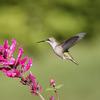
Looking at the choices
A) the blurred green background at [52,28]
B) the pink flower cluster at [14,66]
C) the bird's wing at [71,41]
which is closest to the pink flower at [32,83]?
the pink flower cluster at [14,66]

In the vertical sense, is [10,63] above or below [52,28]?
above

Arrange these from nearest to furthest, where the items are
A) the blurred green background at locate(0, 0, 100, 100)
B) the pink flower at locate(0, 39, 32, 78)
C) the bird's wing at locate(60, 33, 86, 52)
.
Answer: the pink flower at locate(0, 39, 32, 78)
the bird's wing at locate(60, 33, 86, 52)
the blurred green background at locate(0, 0, 100, 100)

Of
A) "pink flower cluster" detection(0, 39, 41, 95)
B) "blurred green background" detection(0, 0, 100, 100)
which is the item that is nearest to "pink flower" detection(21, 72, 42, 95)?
"pink flower cluster" detection(0, 39, 41, 95)

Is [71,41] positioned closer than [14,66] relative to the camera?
No

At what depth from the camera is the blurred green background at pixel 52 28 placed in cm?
1537

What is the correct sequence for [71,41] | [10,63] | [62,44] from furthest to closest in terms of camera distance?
[62,44], [71,41], [10,63]

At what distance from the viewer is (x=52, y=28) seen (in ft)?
59.4

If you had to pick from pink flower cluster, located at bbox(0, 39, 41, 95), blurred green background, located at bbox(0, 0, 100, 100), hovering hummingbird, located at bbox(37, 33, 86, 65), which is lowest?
blurred green background, located at bbox(0, 0, 100, 100)

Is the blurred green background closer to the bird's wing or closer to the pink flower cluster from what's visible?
the bird's wing

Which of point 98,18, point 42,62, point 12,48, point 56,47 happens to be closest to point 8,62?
point 12,48

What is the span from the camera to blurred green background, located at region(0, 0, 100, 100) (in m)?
15.4

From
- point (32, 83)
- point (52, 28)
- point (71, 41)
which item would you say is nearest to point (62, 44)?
point (71, 41)

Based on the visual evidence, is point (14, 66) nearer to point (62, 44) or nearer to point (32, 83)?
point (32, 83)

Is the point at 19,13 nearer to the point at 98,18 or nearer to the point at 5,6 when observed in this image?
the point at 5,6
